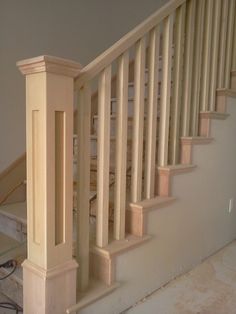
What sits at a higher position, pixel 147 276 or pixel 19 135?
pixel 19 135

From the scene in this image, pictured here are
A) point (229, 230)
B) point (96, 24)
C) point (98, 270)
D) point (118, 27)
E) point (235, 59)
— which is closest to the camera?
point (98, 270)

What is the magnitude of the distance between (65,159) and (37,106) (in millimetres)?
226

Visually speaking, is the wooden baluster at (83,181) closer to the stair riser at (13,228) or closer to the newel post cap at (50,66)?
the newel post cap at (50,66)

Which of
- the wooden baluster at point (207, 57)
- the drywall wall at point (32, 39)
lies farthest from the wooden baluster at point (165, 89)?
the drywall wall at point (32, 39)

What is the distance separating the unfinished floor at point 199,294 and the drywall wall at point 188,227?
51mm

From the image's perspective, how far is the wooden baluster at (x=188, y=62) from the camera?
1.74m

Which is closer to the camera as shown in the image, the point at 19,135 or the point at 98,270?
the point at 98,270

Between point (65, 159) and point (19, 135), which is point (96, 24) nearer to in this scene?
point (19, 135)

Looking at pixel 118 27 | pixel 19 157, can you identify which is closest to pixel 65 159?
pixel 19 157

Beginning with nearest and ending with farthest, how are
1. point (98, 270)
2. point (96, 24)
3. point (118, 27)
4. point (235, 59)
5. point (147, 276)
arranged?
1. point (98, 270)
2. point (147, 276)
3. point (235, 59)
4. point (96, 24)
5. point (118, 27)

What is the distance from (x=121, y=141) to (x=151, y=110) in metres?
0.28

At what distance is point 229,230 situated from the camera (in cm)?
233

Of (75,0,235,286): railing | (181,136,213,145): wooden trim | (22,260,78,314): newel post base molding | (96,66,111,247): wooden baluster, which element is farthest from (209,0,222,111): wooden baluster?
(22,260,78,314): newel post base molding

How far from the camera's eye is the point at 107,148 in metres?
1.33
